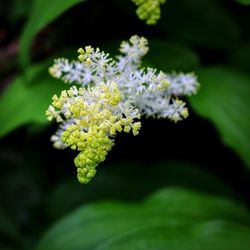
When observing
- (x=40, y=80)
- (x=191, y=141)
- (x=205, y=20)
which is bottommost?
(x=40, y=80)

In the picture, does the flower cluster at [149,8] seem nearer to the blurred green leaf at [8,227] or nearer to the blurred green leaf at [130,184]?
the blurred green leaf at [130,184]

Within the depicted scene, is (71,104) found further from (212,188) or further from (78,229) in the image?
(212,188)

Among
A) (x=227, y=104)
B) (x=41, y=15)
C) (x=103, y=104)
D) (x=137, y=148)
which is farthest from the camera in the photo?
(x=137, y=148)

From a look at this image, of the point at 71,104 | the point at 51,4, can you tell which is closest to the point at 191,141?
the point at 51,4

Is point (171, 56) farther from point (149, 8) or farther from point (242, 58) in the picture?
point (149, 8)

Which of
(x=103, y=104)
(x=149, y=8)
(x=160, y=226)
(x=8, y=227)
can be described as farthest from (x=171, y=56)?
(x=8, y=227)
